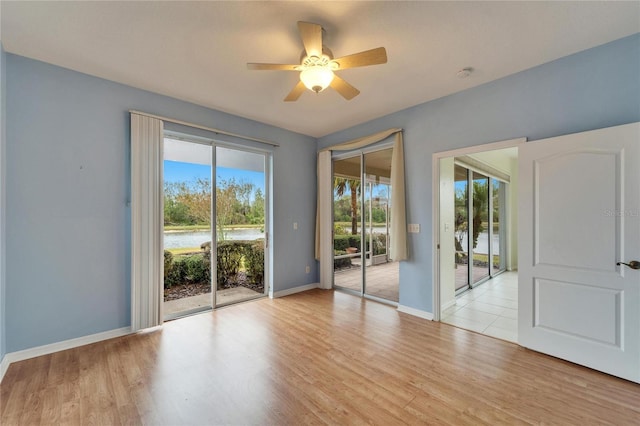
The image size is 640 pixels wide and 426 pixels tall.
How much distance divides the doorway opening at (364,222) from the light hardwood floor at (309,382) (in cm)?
143

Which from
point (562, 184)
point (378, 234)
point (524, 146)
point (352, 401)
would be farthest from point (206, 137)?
point (562, 184)

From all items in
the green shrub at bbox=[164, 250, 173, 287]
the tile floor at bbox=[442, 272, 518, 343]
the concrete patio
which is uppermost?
the green shrub at bbox=[164, 250, 173, 287]

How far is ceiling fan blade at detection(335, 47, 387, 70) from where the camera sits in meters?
1.89

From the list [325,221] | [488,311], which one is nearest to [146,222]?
A: [325,221]

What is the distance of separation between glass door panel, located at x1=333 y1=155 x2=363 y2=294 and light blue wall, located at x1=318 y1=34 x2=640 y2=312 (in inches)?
36.1

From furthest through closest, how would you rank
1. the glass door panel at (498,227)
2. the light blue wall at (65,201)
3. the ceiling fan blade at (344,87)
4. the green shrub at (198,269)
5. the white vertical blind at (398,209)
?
the glass door panel at (498,227)
the green shrub at (198,269)
the white vertical blind at (398,209)
the light blue wall at (65,201)
the ceiling fan blade at (344,87)

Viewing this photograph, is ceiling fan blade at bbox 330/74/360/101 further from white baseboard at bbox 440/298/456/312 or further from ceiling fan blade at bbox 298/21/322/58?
white baseboard at bbox 440/298/456/312

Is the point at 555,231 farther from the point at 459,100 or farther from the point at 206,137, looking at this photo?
the point at 206,137

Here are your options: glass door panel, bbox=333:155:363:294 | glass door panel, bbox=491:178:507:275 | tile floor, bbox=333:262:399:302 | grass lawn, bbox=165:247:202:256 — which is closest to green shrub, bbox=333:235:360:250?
glass door panel, bbox=333:155:363:294

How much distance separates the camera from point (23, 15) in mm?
1952

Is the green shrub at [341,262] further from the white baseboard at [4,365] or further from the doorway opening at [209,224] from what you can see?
the white baseboard at [4,365]

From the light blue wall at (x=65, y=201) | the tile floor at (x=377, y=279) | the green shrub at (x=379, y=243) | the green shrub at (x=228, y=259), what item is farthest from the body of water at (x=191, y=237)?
the green shrub at (x=379, y=243)

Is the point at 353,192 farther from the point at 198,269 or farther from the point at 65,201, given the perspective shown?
the point at 65,201

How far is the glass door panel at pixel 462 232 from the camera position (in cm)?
464
